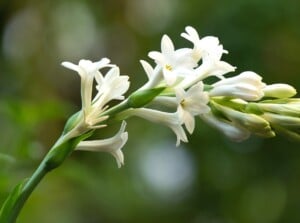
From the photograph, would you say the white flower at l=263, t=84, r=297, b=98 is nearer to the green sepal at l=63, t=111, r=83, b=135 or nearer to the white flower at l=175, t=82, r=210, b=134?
the white flower at l=175, t=82, r=210, b=134

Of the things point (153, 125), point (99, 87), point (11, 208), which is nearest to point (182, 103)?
point (99, 87)

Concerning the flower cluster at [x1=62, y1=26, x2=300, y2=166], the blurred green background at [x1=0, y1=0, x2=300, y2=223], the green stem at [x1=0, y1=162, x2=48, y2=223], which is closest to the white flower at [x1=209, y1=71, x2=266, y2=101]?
the flower cluster at [x1=62, y1=26, x2=300, y2=166]

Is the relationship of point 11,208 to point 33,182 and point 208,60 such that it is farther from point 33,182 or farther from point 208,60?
point 208,60

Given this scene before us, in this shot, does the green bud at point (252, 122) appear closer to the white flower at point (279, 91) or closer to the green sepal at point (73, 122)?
the white flower at point (279, 91)

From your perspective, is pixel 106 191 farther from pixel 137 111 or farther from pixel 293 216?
pixel 137 111

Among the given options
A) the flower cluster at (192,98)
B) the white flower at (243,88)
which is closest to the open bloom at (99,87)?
the flower cluster at (192,98)

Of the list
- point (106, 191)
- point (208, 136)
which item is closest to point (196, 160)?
point (208, 136)
